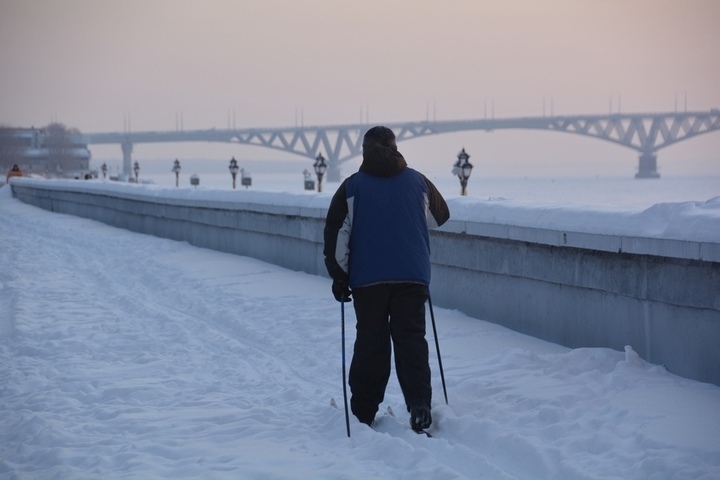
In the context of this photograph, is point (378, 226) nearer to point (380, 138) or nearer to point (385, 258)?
point (385, 258)

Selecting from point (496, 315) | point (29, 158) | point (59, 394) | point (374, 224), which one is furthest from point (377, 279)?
point (29, 158)

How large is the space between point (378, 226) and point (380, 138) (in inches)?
21.2

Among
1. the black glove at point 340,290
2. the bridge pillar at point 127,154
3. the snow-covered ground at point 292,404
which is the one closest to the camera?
the snow-covered ground at point 292,404

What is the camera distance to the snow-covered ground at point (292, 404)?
5184 millimetres

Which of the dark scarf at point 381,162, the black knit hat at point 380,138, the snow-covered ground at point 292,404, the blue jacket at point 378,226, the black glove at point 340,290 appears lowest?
the snow-covered ground at point 292,404

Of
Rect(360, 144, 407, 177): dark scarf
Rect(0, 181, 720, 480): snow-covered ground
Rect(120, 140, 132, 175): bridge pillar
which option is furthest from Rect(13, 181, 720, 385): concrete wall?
Rect(120, 140, 132, 175): bridge pillar

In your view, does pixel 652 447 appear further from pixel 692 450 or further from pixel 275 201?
pixel 275 201

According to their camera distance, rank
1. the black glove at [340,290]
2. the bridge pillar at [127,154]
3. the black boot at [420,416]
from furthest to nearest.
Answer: the bridge pillar at [127,154] → the black glove at [340,290] → the black boot at [420,416]

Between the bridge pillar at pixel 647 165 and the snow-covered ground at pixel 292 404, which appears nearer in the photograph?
the snow-covered ground at pixel 292 404

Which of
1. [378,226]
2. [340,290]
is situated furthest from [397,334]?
[378,226]

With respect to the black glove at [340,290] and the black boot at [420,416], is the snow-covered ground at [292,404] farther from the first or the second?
the black glove at [340,290]

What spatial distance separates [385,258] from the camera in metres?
5.77

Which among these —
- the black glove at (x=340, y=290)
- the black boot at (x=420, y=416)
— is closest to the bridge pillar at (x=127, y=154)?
the black glove at (x=340, y=290)

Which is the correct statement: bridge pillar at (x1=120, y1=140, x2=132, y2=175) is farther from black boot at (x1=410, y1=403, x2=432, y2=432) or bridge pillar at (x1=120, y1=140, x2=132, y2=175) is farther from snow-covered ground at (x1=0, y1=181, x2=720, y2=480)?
black boot at (x1=410, y1=403, x2=432, y2=432)
